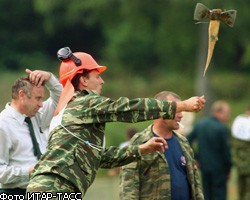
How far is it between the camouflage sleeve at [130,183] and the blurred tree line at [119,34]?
27254 millimetres

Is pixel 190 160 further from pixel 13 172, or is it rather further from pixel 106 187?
pixel 106 187

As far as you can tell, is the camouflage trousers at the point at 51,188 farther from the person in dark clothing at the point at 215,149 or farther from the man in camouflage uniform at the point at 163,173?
the person in dark clothing at the point at 215,149

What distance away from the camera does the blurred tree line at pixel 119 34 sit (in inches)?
1558

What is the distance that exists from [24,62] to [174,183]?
3730cm

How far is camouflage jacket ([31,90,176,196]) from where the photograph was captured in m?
8.67

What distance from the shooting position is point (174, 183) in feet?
34.2

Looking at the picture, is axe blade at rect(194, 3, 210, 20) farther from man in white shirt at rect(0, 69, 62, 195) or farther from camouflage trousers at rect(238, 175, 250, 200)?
camouflage trousers at rect(238, 175, 250, 200)

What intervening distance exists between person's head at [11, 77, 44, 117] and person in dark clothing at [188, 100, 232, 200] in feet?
29.2

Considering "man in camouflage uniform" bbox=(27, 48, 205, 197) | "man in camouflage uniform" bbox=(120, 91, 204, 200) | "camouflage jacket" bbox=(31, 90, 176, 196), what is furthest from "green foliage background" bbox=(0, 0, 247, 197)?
"camouflage jacket" bbox=(31, 90, 176, 196)

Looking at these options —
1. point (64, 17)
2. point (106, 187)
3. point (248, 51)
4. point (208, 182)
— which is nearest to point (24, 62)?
point (64, 17)

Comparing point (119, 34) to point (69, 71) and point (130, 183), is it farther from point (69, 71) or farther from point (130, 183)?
point (69, 71)

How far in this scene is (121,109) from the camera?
341 inches

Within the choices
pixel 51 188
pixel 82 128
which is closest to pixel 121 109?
pixel 82 128

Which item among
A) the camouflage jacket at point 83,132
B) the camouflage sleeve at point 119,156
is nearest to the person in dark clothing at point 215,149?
the camouflage sleeve at point 119,156
